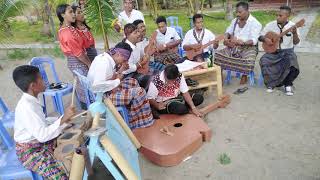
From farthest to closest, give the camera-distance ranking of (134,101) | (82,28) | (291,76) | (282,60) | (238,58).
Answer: (238,58) → (282,60) → (291,76) → (82,28) → (134,101)

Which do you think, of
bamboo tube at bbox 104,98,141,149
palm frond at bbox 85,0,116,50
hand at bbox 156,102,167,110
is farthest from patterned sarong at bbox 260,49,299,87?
bamboo tube at bbox 104,98,141,149

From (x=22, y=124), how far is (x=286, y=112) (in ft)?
11.6

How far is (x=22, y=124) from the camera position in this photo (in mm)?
2688

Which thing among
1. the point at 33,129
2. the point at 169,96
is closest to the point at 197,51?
the point at 169,96

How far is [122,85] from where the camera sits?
418 centimetres

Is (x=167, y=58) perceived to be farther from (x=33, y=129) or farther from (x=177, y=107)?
(x=33, y=129)

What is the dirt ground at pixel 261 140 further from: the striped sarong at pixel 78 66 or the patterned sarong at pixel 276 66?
the striped sarong at pixel 78 66

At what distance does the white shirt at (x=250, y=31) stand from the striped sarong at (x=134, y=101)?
2.40 meters

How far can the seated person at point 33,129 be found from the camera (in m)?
2.67

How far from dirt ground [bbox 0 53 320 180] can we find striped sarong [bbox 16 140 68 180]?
1.36 ft

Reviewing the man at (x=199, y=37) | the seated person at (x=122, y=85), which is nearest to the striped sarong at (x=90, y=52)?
the seated person at (x=122, y=85)

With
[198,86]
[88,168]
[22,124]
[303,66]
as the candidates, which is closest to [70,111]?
[22,124]

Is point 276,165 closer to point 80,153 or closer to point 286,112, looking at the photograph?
point 286,112

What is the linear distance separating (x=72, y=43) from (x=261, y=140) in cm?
281
